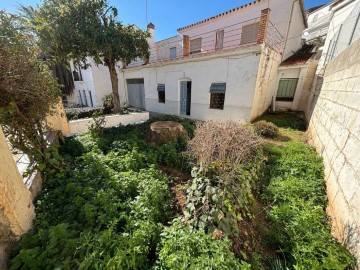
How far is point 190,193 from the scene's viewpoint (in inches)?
114

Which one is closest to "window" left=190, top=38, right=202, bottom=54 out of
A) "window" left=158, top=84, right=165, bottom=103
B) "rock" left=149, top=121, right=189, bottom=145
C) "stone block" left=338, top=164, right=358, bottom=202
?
"window" left=158, top=84, right=165, bottom=103

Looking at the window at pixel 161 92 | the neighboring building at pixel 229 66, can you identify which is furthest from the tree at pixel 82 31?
the window at pixel 161 92

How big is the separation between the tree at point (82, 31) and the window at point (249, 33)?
7.00 metres

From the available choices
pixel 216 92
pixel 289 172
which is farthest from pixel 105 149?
pixel 216 92

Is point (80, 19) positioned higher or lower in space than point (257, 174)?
higher

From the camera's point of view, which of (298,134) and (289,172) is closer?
(289,172)

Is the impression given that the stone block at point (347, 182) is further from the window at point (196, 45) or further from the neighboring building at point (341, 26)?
the window at point (196, 45)

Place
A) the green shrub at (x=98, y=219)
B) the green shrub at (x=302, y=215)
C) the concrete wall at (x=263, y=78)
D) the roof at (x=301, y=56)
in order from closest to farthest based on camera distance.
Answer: the green shrub at (x=98, y=219) → the green shrub at (x=302, y=215) → the concrete wall at (x=263, y=78) → the roof at (x=301, y=56)

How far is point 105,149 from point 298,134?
25.4 ft

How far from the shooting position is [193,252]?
1.89 meters

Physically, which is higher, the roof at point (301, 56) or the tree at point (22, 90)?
the roof at point (301, 56)

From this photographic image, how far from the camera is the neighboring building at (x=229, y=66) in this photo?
24.9 feet

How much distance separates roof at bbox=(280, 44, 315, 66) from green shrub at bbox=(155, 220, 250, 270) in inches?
453

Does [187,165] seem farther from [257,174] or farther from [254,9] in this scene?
[254,9]
